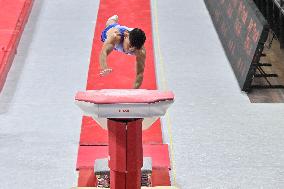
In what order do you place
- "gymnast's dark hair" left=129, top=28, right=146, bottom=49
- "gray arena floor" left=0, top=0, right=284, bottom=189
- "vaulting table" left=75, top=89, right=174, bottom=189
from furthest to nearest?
1. "gray arena floor" left=0, top=0, right=284, bottom=189
2. "gymnast's dark hair" left=129, top=28, right=146, bottom=49
3. "vaulting table" left=75, top=89, right=174, bottom=189

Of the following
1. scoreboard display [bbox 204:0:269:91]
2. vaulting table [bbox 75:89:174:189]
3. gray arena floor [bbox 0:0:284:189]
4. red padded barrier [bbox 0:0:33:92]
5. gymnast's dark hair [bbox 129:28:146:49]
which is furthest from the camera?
red padded barrier [bbox 0:0:33:92]

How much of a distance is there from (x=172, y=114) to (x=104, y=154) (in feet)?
4.44

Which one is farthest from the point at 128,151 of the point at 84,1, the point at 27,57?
the point at 84,1

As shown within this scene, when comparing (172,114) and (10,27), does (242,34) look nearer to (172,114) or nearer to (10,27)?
(172,114)

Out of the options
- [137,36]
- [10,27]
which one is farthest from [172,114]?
[10,27]

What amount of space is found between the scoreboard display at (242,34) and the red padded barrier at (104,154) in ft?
6.23

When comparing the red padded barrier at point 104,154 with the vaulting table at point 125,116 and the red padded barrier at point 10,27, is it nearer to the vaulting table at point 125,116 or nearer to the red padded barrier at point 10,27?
the vaulting table at point 125,116

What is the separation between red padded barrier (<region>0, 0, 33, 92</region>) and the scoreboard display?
327 centimetres

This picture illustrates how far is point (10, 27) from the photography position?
8500mm

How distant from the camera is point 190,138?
601 cm

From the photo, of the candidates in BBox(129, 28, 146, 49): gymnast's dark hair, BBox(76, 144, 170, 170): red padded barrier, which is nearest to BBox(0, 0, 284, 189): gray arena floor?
BBox(76, 144, 170, 170): red padded barrier

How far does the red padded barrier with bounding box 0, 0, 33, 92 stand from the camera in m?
7.44

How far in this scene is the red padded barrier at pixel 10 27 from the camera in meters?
7.44

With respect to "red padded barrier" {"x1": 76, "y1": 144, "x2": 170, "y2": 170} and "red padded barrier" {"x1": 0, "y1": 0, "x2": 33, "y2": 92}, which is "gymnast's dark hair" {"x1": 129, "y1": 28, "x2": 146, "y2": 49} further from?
"red padded barrier" {"x1": 0, "y1": 0, "x2": 33, "y2": 92}
